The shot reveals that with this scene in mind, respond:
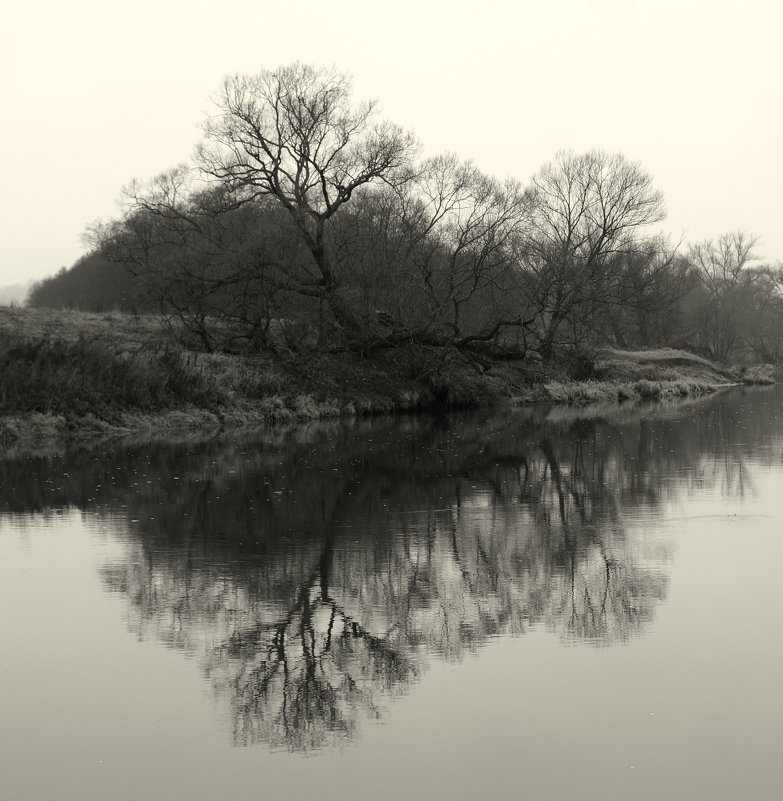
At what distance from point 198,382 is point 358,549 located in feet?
65.1

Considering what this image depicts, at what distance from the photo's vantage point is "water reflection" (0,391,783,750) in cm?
750

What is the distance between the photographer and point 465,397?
127 ft

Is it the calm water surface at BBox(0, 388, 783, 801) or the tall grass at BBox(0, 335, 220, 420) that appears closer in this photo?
the calm water surface at BBox(0, 388, 783, 801)

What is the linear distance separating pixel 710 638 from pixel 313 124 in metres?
33.3

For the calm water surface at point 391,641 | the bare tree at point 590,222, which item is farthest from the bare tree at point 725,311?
the calm water surface at point 391,641

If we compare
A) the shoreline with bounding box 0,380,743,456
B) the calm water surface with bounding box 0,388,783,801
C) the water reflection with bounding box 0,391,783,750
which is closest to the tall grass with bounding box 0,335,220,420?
the shoreline with bounding box 0,380,743,456

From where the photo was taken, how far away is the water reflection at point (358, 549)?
24.6ft

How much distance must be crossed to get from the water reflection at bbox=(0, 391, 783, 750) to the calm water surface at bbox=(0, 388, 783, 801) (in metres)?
0.04

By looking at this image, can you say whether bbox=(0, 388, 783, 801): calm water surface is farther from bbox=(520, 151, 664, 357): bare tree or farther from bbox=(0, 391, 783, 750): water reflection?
bbox=(520, 151, 664, 357): bare tree

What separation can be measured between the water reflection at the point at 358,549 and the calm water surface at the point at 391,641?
42 mm

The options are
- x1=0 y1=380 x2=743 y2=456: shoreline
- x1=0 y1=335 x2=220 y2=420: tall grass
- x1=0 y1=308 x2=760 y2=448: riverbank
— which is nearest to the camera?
x1=0 y1=380 x2=743 y2=456: shoreline

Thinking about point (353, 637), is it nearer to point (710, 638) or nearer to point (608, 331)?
point (710, 638)

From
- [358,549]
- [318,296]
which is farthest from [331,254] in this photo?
[358,549]

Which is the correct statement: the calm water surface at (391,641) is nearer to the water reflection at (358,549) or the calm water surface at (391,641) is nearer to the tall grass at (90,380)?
the water reflection at (358,549)
